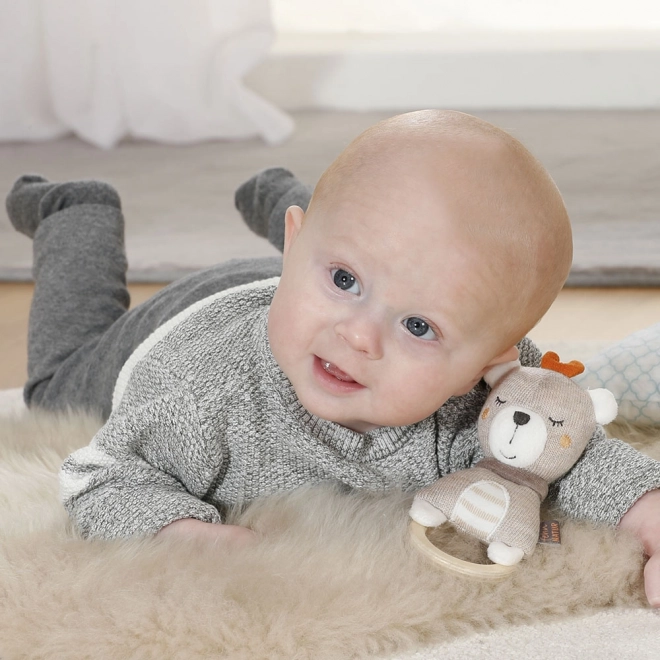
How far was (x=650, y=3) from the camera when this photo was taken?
2230 millimetres

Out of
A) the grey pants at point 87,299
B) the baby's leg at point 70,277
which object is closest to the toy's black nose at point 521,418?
the grey pants at point 87,299

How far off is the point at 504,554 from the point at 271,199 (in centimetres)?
79

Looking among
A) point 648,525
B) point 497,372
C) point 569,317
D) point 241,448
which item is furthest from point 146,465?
point 569,317

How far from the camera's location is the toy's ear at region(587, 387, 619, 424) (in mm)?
→ 864

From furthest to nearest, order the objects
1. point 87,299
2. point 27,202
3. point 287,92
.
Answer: point 287,92 < point 27,202 < point 87,299

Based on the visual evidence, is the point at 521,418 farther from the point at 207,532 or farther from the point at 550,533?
the point at 207,532

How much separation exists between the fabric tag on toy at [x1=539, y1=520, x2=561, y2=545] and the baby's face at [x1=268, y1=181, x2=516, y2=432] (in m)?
0.15

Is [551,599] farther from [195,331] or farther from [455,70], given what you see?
[455,70]

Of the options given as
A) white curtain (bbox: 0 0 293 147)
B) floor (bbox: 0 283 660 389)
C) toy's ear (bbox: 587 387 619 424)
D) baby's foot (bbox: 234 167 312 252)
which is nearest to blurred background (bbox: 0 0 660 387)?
white curtain (bbox: 0 0 293 147)

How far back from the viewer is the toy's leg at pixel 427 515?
0.84 m

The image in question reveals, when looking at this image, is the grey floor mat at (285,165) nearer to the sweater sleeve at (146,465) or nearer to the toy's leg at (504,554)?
the sweater sleeve at (146,465)

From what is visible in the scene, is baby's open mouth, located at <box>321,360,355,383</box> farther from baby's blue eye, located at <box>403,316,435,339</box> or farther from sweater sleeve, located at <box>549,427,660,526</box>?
sweater sleeve, located at <box>549,427,660,526</box>

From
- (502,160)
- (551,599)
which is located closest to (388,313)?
(502,160)

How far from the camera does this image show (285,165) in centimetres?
226
